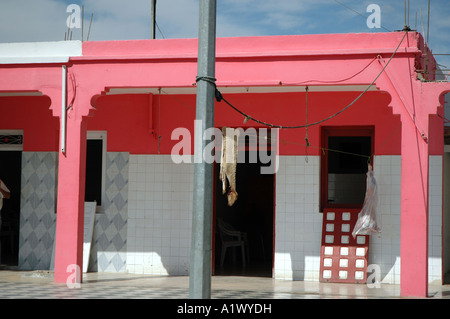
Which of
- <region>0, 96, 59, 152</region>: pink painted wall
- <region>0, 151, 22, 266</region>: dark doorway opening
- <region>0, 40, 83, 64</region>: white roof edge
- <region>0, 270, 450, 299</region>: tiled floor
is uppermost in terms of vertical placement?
<region>0, 40, 83, 64</region>: white roof edge

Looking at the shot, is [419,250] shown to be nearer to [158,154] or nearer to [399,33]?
[399,33]

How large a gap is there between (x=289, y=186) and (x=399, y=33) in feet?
11.6

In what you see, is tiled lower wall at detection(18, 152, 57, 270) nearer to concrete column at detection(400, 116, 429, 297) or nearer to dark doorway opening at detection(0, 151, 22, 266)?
dark doorway opening at detection(0, 151, 22, 266)

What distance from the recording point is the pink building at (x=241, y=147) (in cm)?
1062

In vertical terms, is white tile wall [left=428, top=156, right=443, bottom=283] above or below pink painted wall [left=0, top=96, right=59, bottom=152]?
below

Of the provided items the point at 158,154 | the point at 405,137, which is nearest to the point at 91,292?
the point at 158,154

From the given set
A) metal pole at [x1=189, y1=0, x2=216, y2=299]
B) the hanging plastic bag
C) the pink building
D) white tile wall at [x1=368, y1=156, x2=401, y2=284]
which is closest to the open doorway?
the pink building

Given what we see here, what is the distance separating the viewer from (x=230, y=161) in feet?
38.8

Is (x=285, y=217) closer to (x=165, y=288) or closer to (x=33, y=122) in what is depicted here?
(x=165, y=288)

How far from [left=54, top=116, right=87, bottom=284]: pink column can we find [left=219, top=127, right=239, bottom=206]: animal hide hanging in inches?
92.8

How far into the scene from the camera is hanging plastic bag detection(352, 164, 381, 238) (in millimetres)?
11695

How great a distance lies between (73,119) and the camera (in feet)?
37.7

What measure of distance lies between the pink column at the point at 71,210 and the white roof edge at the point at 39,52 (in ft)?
3.83

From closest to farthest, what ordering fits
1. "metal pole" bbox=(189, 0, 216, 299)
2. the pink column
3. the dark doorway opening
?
1. "metal pole" bbox=(189, 0, 216, 299)
2. the pink column
3. the dark doorway opening
